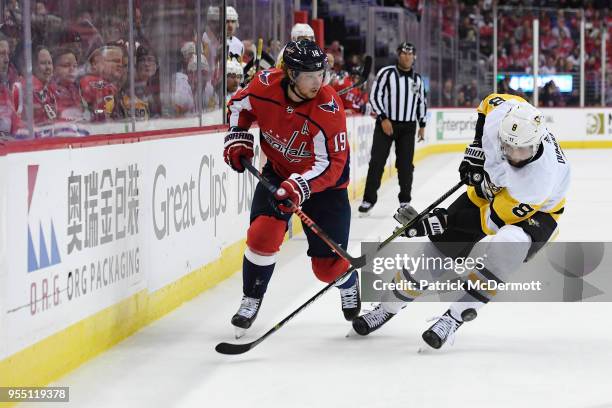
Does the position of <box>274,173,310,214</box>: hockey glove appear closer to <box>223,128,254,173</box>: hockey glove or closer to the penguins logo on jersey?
<box>223,128,254,173</box>: hockey glove

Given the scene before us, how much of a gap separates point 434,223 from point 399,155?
16.6 feet

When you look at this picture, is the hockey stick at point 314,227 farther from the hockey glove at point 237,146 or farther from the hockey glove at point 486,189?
the hockey glove at point 486,189

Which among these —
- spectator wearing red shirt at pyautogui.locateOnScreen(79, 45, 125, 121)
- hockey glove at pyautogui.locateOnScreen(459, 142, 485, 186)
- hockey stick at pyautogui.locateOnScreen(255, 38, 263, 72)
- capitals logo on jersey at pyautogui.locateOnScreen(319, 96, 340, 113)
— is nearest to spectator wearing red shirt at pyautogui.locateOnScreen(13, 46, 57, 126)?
spectator wearing red shirt at pyautogui.locateOnScreen(79, 45, 125, 121)

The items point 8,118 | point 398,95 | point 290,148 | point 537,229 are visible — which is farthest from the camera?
point 398,95

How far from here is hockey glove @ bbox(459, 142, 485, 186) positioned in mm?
4461

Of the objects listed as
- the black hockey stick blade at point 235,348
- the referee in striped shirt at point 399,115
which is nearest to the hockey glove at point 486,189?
the black hockey stick blade at point 235,348

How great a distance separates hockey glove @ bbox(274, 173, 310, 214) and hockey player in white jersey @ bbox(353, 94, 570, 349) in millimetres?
517

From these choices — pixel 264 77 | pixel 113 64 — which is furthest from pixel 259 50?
pixel 264 77

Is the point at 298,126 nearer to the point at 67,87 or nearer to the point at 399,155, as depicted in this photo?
the point at 67,87

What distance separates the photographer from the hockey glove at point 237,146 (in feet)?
15.0

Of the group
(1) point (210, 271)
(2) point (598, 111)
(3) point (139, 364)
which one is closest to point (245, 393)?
(3) point (139, 364)

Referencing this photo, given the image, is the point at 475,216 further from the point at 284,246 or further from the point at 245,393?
the point at 284,246

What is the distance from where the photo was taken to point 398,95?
30.8 feet

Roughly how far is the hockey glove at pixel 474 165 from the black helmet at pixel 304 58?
2.27 ft
